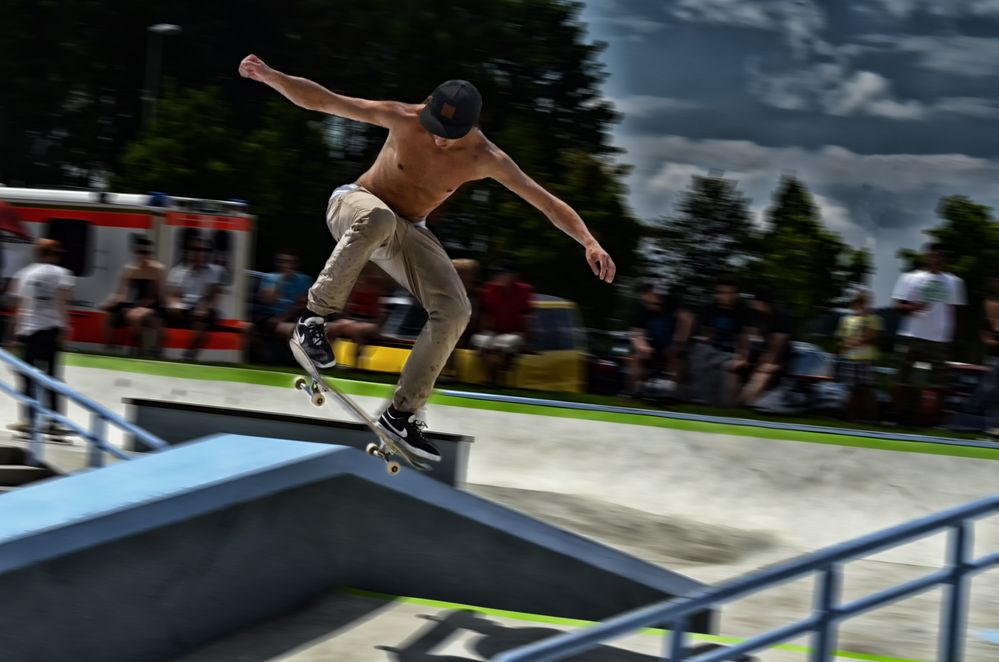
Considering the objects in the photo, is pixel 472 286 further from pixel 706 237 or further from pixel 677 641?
pixel 706 237

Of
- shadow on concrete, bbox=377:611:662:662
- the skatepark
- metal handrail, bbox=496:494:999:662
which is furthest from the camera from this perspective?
shadow on concrete, bbox=377:611:662:662

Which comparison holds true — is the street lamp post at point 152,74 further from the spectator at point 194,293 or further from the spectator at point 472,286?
the spectator at point 472,286

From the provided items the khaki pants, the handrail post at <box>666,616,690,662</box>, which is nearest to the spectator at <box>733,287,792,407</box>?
the khaki pants

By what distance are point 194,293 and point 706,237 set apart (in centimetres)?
1854

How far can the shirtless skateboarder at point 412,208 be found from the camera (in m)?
5.52

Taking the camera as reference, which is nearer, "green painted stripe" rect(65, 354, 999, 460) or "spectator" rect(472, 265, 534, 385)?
"green painted stripe" rect(65, 354, 999, 460)

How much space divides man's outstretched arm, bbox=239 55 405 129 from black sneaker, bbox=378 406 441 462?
61.9 inches

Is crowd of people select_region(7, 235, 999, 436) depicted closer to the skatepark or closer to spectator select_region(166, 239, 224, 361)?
spectator select_region(166, 239, 224, 361)

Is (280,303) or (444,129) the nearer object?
(444,129)

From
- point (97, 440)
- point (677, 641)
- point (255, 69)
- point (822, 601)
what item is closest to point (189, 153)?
point (97, 440)

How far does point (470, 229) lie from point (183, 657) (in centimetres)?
2059

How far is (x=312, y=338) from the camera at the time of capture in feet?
19.3

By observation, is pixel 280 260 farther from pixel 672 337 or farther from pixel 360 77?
pixel 360 77

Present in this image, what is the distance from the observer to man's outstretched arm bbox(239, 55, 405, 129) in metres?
5.51
